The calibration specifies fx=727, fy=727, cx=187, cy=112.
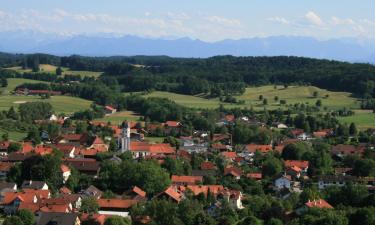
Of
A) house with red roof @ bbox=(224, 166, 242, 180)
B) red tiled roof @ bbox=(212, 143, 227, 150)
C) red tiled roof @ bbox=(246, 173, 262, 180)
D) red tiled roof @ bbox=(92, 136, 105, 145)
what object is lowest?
red tiled roof @ bbox=(212, 143, 227, 150)

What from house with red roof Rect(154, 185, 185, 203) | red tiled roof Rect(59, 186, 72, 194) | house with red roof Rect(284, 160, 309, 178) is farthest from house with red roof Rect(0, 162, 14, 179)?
house with red roof Rect(284, 160, 309, 178)

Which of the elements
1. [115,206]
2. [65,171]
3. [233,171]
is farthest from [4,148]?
[115,206]

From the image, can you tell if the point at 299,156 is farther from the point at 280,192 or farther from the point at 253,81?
the point at 253,81

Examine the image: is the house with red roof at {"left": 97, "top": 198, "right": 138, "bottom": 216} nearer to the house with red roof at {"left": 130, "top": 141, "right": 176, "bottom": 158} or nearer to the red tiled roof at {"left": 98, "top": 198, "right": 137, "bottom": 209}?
the red tiled roof at {"left": 98, "top": 198, "right": 137, "bottom": 209}

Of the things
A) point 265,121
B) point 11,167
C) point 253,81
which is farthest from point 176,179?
point 253,81

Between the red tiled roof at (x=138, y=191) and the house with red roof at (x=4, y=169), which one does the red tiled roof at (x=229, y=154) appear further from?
the house with red roof at (x=4, y=169)
